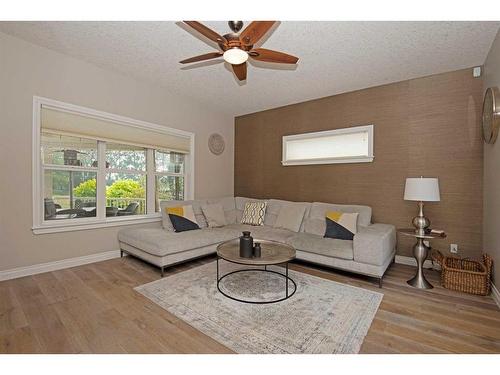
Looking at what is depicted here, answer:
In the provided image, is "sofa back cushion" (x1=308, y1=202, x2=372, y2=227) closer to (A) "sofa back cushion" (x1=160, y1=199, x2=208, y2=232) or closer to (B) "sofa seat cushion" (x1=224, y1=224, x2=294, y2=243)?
(B) "sofa seat cushion" (x1=224, y1=224, x2=294, y2=243)

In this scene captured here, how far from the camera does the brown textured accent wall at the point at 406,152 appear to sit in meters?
3.04

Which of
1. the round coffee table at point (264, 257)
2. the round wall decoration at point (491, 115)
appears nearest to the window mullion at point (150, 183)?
the round coffee table at point (264, 257)

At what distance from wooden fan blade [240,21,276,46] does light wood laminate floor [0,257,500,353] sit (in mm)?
2274

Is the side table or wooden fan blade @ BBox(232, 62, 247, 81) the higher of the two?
wooden fan blade @ BBox(232, 62, 247, 81)

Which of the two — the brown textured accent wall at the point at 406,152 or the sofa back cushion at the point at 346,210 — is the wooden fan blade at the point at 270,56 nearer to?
the brown textured accent wall at the point at 406,152

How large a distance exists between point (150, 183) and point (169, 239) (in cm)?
147

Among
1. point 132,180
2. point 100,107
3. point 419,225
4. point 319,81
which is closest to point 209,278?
point 132,180

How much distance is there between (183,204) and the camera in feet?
13.0

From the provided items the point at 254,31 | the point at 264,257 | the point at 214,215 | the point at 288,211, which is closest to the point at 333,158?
the point at 288,211

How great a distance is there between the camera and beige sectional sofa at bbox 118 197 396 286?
9.03 ft

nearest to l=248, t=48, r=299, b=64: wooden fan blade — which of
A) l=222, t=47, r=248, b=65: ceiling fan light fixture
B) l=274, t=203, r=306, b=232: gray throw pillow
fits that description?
l=222, t=47, r=248, b=65: ceiling fan light fixture

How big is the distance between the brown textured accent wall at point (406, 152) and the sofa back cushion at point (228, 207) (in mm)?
973

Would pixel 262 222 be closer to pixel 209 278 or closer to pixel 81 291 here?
pixel 209 278

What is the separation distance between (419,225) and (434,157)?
1.13 m
